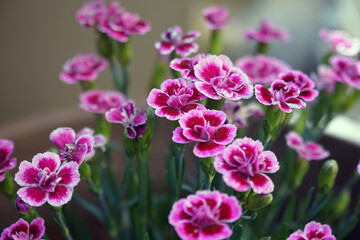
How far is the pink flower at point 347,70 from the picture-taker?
1.71 ft

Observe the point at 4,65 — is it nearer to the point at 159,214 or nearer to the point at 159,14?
the point at 159,14

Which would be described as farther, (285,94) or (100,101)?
(100,101)

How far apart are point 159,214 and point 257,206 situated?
0.25 meters

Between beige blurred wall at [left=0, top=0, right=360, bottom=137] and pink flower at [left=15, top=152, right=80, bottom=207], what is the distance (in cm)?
65

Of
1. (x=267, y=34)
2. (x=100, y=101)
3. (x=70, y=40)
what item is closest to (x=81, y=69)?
(x=100, y=101)

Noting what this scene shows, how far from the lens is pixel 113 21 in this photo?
0.56 meters

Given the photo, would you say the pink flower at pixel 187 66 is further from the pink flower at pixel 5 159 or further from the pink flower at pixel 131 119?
the pink flower at pixel 5 159

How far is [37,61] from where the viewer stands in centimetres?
127

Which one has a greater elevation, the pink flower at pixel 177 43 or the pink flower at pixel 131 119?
the pink flower at pixel 177 43

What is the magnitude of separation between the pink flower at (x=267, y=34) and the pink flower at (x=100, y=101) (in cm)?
Result: 23

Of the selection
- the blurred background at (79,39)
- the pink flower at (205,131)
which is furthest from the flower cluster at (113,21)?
the blurred background at (79,39)

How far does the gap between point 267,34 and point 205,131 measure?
0.34 meters

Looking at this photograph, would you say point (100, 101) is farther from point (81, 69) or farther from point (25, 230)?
point (25, 230)

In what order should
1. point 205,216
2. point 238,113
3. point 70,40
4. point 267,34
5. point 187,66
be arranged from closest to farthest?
point 205,216 < point 187,66 < point 238,113 < point 267,34 < point 70,40
